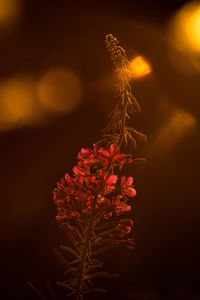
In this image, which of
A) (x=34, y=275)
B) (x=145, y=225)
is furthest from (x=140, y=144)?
(x=34, y=275)

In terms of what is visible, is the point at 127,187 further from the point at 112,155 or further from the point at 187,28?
the point at 187,28

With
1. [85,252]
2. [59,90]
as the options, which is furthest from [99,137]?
[85,252]

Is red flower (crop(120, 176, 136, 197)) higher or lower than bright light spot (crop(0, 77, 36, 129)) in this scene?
lower

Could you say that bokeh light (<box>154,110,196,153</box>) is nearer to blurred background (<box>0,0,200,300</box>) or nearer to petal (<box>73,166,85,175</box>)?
blurred background (<box>0,0,200,300</box>)

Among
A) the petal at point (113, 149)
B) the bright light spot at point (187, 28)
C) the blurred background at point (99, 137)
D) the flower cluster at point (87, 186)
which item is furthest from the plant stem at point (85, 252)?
the bright light spot at point (187, 28)

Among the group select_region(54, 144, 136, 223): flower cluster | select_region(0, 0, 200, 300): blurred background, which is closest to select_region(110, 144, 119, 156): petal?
select_region(54, 144, 136, 223): flower cluster

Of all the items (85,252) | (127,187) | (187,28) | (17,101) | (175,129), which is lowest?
(85,252)

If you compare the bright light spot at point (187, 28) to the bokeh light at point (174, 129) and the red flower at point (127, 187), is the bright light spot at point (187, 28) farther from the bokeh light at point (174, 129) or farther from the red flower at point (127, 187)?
the red flower at point (127, 187)

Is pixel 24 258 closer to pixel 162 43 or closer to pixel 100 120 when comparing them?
pixel 100 120
